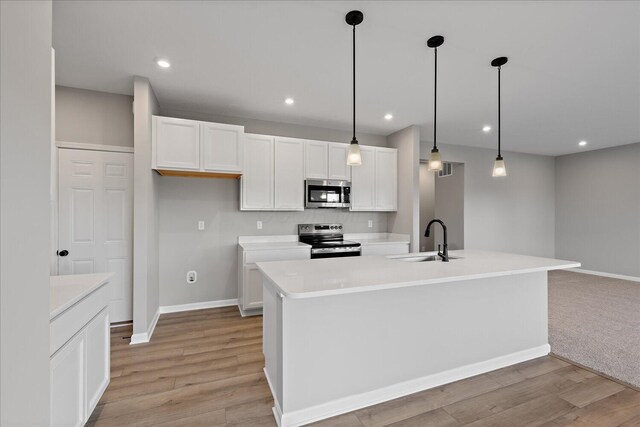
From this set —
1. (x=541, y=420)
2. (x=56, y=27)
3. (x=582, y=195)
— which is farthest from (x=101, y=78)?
(x=582, y=195)

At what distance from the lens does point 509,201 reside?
6.10 metres

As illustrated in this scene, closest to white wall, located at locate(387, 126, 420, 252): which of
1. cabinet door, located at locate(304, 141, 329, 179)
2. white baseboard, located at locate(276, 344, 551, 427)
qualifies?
cabinet door, located at locate(304, 141, 329, 179)

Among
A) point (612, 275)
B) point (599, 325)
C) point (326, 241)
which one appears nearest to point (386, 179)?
point (326, 241)

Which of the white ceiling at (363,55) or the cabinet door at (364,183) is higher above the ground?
the white ceiling at (363,55)

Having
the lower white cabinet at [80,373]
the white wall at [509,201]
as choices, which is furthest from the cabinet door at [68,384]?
the white wall at [509,201]

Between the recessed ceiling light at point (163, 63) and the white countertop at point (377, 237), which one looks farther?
the white countertop at point (377, 237)

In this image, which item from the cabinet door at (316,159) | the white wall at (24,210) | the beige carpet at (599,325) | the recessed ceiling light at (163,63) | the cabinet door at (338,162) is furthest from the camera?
the cabinet door at (338,162)

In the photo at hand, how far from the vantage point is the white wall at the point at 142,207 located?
9.32 ft

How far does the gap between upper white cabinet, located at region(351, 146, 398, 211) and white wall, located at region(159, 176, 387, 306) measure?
130cm

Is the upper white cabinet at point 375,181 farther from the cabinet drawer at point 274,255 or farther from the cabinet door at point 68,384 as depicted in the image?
the cabinet door at point 68,384

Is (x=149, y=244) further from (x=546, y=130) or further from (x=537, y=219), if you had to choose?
(x=537, y=219)

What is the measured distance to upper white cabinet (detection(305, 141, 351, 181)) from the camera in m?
4.04

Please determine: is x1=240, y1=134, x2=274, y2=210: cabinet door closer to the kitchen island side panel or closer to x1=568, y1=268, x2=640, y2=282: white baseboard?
the kitchen island side panel

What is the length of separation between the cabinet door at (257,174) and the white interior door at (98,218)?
4.25ft
